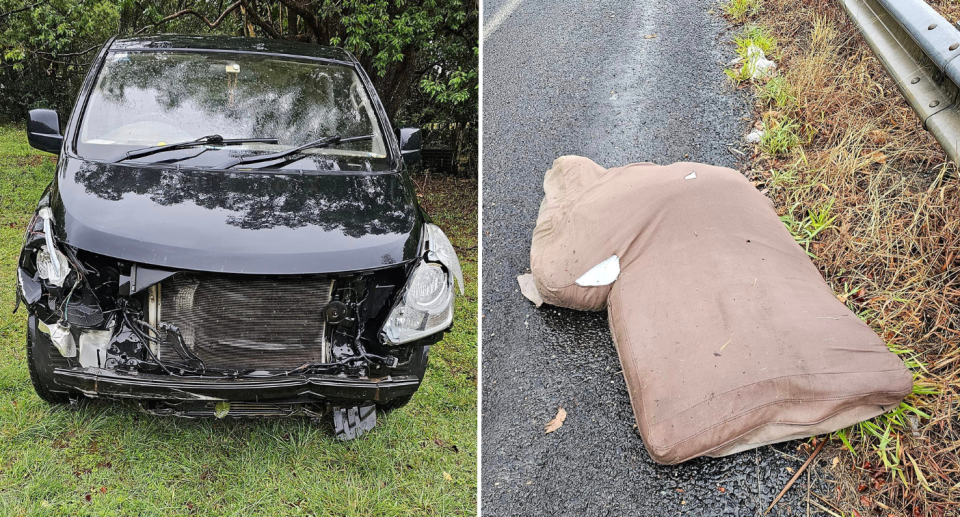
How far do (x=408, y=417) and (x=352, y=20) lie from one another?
442 cm

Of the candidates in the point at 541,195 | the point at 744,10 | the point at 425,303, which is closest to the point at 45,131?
the point at 425,303

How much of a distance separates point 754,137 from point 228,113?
304 cm

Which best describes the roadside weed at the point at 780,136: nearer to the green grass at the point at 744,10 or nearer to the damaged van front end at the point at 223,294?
the green grass at the point at 744,10

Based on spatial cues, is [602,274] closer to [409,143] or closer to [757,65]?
[409,143]

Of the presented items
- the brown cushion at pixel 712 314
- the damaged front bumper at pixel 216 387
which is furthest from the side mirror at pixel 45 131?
the brown cushion at pixel 712 314

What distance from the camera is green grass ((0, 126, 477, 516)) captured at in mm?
2701

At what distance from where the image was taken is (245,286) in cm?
256

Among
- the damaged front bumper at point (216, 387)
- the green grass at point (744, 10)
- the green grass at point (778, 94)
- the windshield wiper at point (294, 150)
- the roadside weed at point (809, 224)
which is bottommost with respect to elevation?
the damaged front bumper at point (216, 387)

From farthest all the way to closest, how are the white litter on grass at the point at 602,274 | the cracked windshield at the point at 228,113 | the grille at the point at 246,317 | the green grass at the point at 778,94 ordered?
the green grass at the point at 778,94
the cracked windshield at the point at 228,113
the white litter on grass at the point at 602,274
the grille at the point at 246,317

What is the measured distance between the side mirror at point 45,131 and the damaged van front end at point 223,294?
739 mm

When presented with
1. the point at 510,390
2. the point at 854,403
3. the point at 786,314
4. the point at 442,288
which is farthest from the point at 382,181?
the point at 854,403

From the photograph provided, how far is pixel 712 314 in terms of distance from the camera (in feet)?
8.23

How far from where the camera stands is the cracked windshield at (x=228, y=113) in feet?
10.6

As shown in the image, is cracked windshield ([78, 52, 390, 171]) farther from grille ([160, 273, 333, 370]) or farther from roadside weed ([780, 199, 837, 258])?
roadside weed ([780, 199, 837, 258])
